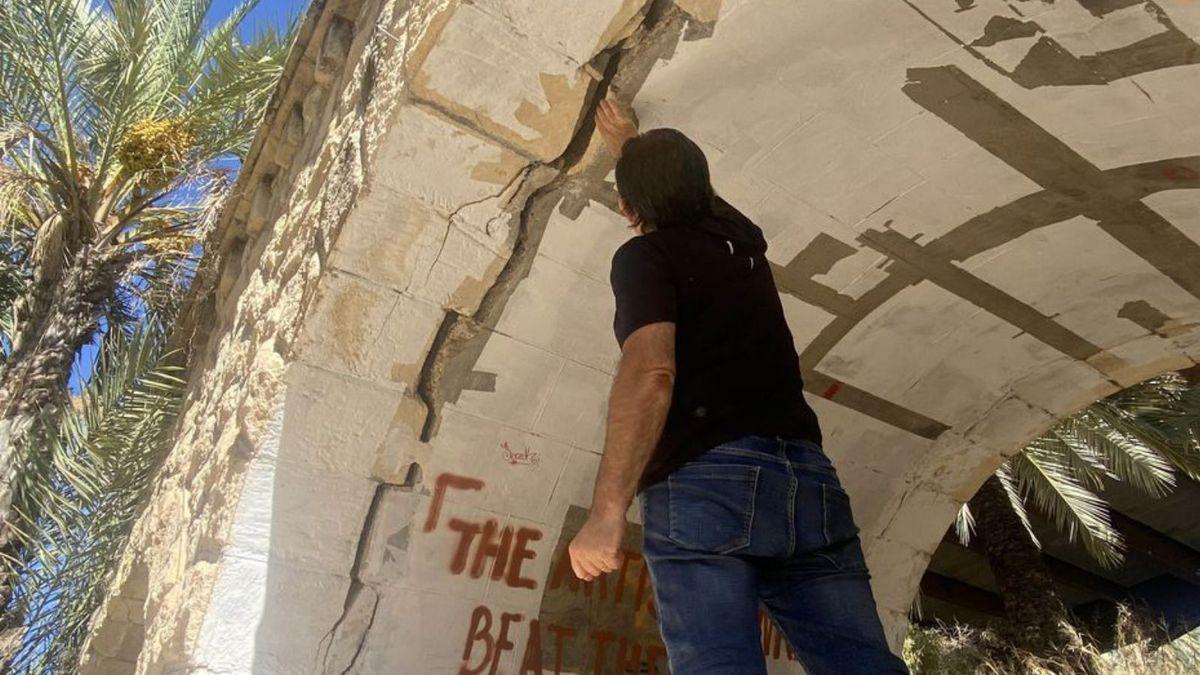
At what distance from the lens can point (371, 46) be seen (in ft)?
8.95

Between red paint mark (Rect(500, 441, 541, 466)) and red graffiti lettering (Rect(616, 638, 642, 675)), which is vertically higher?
red paint mark (Rect(500, 441, 541, 466))

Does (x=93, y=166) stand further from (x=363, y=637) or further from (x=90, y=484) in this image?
(x=363, y=637)

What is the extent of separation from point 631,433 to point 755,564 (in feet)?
1.13

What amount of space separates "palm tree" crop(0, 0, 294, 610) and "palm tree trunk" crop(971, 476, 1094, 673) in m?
6.69

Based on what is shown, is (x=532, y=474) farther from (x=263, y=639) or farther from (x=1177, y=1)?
(x=1177, y=1)

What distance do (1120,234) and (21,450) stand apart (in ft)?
19.5

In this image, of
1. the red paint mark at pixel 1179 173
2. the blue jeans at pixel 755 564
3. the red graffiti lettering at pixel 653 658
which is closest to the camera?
the blue jeans at pixel 755 564

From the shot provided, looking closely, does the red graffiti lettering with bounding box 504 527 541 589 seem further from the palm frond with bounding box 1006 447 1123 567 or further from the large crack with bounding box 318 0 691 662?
the palm frond with bounding box 1006 447 1123 567

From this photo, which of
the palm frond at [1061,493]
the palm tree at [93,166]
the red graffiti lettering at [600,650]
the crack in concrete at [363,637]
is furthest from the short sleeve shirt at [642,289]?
the palm frond at [1061,493]

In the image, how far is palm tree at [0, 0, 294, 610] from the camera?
5758 mm

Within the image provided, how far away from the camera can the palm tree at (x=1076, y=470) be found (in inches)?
302

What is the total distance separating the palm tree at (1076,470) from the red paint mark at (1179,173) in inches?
192

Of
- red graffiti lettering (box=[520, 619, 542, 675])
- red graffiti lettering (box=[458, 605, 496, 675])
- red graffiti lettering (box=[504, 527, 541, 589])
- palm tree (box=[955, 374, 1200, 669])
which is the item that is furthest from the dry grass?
red graffiti lettering (box=[458, 605, 496, 675])

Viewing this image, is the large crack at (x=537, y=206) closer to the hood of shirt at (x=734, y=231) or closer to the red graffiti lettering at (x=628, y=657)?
the hood of shirt at (x=734, y=231)
